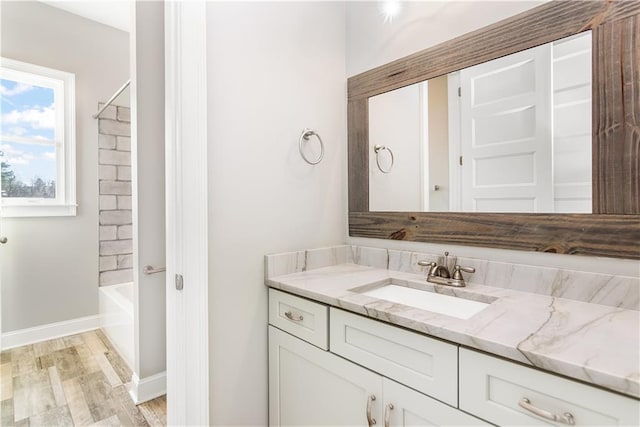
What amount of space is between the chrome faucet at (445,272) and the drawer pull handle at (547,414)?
1.83 ft

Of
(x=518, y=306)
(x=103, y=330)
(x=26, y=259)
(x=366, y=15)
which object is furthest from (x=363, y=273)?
(x=26, y=259)

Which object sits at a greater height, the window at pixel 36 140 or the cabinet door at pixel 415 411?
the window at pixel 36 140

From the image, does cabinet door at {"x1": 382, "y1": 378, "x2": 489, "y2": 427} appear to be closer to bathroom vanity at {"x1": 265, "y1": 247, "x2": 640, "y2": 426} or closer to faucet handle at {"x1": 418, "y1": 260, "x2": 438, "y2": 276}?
bathroom vanity at {"x1": 265, "y1": 247, "x2": 640, "y2": 426}

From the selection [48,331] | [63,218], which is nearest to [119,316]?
[48,331]

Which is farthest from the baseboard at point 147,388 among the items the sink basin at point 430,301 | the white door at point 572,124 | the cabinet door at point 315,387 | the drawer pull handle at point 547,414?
the white door at point 572,124

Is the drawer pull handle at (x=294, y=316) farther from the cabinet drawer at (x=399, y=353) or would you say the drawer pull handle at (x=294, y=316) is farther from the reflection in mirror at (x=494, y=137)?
the reflection in mirror at (x=494, y=137)

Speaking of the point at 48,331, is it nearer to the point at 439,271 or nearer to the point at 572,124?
the point at 439,271

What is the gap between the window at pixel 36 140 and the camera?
2518mm

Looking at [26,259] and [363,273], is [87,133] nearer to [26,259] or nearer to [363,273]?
[26,259]

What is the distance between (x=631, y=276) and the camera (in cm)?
98

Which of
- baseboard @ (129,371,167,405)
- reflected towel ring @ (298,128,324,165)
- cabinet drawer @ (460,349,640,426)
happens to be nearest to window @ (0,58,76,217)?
baseboard @ (129,371,167,405)

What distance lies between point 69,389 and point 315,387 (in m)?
1.70

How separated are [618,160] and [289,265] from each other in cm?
125

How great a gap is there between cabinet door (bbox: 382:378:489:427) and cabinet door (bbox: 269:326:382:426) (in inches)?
1.5
